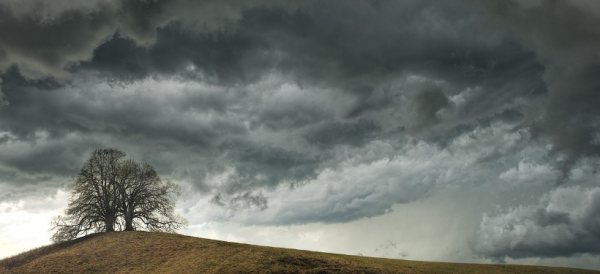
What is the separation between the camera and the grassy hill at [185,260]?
40906 millimetres

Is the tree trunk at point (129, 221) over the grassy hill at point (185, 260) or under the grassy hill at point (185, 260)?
over

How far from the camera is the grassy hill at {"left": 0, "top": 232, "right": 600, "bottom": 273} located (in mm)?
40906

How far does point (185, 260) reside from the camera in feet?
143

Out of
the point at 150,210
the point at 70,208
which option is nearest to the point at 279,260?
the point at 150,210

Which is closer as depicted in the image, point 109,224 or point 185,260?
point 185,260

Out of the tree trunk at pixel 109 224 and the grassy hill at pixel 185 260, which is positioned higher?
the tree trunk at pixel 109 224

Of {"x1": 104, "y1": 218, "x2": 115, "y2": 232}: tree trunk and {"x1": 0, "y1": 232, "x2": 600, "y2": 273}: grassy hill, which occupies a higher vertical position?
{"x1": 104, "y1": 218, "x2": 115, "y2": 232}: tree trunk

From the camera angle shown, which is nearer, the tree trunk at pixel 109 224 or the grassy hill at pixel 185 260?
the grassy hill at pixel 185 260

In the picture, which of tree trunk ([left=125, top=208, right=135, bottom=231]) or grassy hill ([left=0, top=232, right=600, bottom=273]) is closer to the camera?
grassy hill ([left=0, top=232, right=600, bottom=273])

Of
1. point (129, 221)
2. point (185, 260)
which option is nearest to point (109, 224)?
point (129, 221)

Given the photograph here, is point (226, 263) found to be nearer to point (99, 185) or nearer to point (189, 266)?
point (189, 266)

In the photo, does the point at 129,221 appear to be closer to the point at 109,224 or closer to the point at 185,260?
the point at 109,224

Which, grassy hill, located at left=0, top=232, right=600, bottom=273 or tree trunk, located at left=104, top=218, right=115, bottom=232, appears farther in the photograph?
tree trunk, located at left=104, top=218, right=115, bottom=232

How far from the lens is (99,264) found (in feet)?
147
